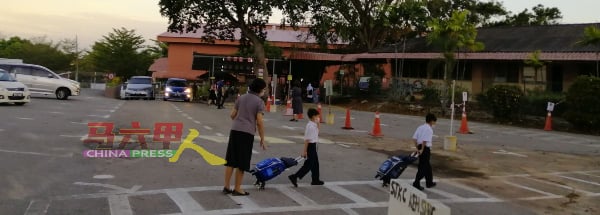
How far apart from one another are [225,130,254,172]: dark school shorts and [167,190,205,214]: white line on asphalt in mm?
714

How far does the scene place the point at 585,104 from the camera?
72.9ft

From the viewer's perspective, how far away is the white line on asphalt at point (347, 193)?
8.14 metres

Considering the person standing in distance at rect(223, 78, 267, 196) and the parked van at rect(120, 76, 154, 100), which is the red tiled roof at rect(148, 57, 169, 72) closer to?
the parked van at rect(120, 76, 154, 100)

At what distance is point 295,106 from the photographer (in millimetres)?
22094

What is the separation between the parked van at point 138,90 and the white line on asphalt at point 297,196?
1193 inches

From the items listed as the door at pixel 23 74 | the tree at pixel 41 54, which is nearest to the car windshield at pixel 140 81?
the door at pixel 23 74

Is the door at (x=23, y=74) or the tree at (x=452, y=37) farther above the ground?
the tree at (x=452, y=37)

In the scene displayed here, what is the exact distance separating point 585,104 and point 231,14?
2289 cm

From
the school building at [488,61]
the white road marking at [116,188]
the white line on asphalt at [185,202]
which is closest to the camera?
the white line on asphalt at [185,202]

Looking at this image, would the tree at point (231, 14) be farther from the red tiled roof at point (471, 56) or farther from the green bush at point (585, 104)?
the green bush at point (585, 104)

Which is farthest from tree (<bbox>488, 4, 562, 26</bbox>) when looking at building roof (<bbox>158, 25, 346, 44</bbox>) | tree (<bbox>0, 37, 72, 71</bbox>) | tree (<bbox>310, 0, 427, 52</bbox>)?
tree (<bbox>0, 37, 72, 71</bbox>)

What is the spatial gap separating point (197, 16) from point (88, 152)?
91.5 feet

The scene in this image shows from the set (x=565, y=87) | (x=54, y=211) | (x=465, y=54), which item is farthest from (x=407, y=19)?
(x=54, y=211)

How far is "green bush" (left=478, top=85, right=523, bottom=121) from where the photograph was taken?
25578 mm
